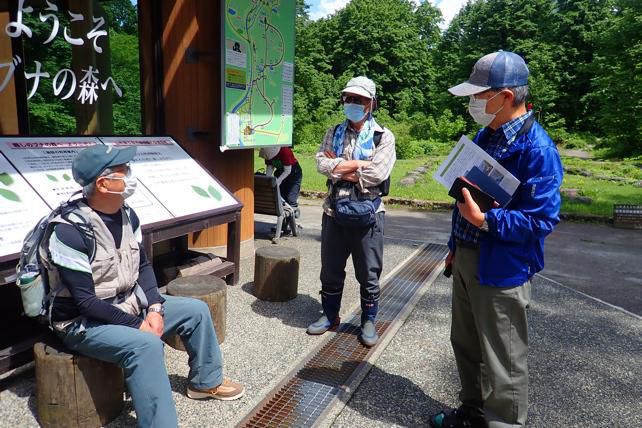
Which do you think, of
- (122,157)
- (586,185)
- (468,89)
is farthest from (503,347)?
(586,185)

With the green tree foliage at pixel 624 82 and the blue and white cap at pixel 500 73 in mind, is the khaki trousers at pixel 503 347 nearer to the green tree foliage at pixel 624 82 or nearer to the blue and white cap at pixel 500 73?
the blue and white cap at pixel 500 73

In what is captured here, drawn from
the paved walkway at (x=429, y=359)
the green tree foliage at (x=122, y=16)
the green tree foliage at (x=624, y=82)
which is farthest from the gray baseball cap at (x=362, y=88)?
the green tree foliage at (x=624, y=82)

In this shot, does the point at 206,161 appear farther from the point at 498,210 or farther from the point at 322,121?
the point at 322,121

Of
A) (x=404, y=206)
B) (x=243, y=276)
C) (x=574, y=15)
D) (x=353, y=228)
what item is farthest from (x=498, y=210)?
(x=574, y=15)

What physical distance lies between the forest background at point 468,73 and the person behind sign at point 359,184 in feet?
26.9

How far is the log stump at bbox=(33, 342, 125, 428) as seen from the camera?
241cm

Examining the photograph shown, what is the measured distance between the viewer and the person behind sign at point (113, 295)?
2.34 metres

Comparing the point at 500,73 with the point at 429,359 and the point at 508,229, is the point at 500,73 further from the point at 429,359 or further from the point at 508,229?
the point at 429,359

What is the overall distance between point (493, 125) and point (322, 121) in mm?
28980

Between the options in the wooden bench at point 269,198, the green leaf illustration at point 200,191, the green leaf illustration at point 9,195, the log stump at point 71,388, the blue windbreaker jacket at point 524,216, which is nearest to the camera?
the blue windbreaker jacket at point 524,216

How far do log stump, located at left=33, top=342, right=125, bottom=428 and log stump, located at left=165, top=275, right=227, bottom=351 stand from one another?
33.1 inches

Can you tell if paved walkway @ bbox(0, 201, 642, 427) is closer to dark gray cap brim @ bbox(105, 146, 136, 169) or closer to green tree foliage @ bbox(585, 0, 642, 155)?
dark gray cap brim @ bbox(105, 146, 136, 169)

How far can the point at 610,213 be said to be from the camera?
9938 millimetres

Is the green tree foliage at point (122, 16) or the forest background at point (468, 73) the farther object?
the forest background at point (468, 73)
